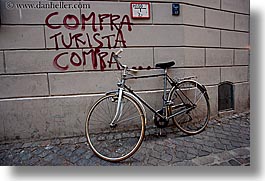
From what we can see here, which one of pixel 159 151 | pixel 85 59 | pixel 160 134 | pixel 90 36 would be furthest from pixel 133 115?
pixel 90 36

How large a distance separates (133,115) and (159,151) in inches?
26.8

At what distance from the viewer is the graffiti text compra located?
10.1 ft

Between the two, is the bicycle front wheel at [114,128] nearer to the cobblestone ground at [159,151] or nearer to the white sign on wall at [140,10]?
the cobblestone ground at [159,151]

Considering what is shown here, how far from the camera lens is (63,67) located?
10.3ft

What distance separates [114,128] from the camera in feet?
10.3

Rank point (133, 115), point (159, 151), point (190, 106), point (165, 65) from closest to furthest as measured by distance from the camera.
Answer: point (159, 151) < point (165, 65) < point (133, 115) < point (190, 106)

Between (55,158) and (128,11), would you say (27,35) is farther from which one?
(55,158)

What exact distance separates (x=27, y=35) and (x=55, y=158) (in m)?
1.72

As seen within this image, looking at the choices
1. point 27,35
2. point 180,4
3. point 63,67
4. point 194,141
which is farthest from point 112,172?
point 180,4

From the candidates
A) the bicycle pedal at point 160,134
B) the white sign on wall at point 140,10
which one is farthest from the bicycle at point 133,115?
the white sign on wall at point 140,10

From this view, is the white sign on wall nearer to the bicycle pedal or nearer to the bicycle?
the bicycle

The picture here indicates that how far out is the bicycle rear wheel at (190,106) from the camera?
3262mm

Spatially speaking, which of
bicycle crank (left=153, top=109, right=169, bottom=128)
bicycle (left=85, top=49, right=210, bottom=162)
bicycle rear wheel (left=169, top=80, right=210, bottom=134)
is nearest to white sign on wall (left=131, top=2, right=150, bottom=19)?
bicycle (left=85, top=49, right=210, bottom=162)

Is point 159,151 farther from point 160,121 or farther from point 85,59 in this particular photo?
point 85,59
